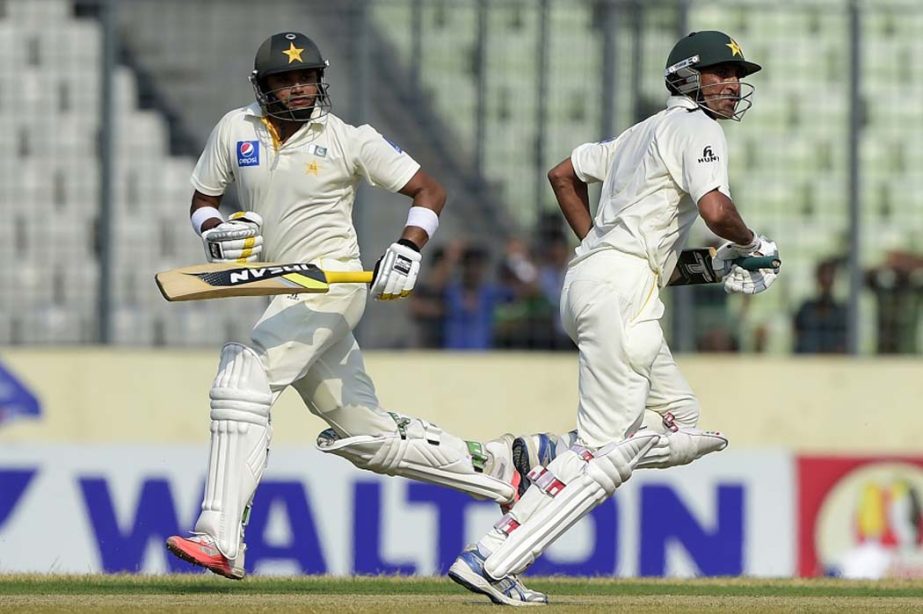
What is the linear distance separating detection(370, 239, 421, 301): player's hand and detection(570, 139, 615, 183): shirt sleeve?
76cm

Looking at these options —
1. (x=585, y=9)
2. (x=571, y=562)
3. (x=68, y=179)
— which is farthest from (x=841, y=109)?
(x=68, y=179)

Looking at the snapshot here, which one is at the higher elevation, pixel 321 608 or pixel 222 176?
pixel 222 176

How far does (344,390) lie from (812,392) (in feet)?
15.5

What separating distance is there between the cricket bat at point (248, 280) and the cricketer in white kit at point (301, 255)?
81 mm

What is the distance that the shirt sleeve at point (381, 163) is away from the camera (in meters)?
7.09

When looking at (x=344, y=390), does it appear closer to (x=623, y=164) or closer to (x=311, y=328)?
(x=311, y=328)

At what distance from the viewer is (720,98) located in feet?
22.5

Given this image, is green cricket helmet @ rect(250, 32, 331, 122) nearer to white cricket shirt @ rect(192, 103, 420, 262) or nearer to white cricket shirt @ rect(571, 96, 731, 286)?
white cricket shirt @ rect(192, 103, 420, 262)

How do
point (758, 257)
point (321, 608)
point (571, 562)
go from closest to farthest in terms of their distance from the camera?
point (321, 608)
point (758, 257)
point (571, 562)

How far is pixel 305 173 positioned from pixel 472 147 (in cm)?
427

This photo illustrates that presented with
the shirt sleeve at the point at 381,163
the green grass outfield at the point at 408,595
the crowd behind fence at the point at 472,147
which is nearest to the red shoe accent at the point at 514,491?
the green grass outfield at the point at 408,595

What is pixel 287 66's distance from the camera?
→ 6.96 metres

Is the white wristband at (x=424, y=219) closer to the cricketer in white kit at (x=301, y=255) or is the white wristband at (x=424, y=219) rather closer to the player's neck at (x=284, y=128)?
the cricketer in white kit at (x=301, y=255)

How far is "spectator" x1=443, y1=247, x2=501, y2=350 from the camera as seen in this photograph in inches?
442
